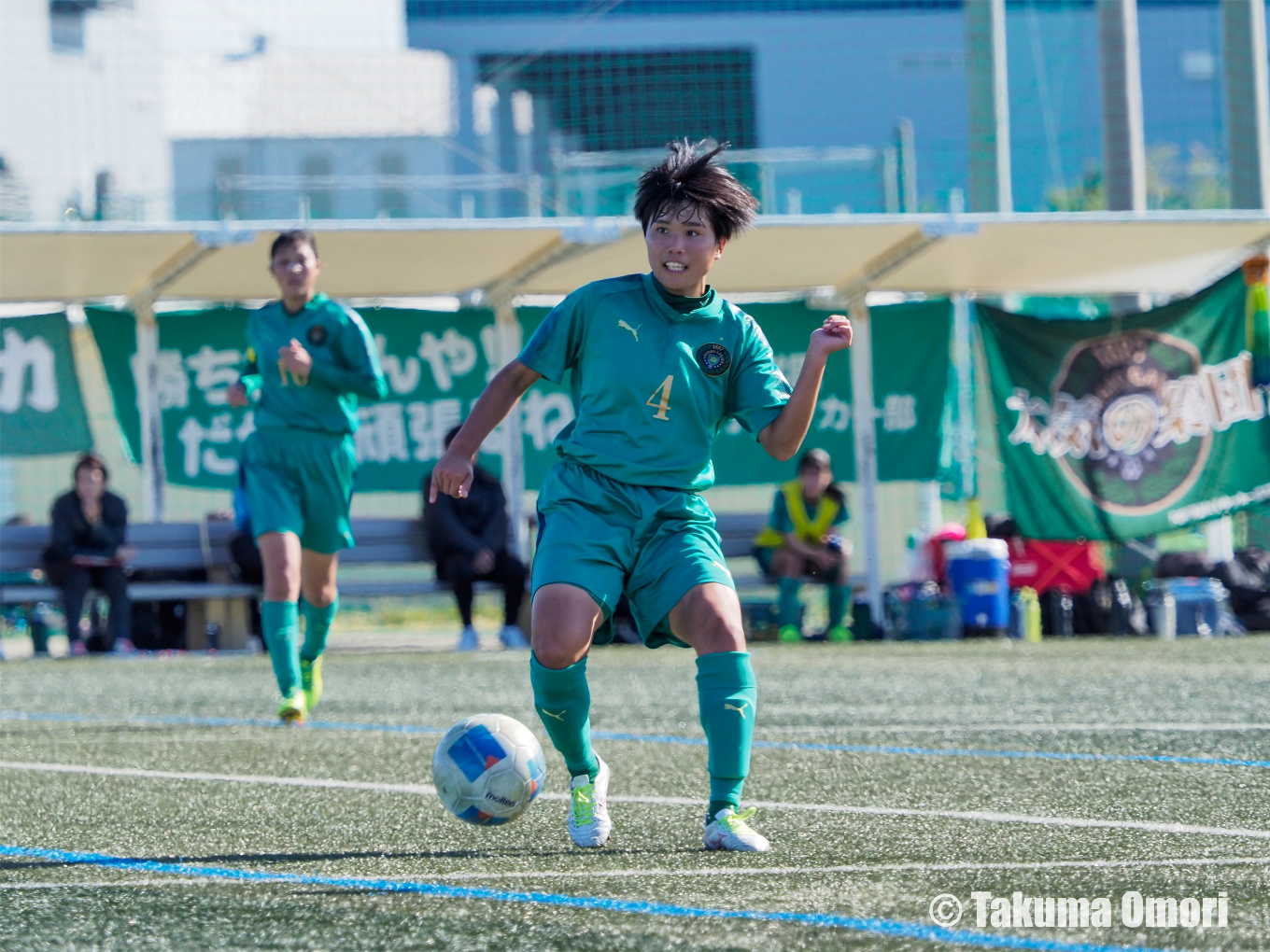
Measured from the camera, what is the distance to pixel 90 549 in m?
11.8

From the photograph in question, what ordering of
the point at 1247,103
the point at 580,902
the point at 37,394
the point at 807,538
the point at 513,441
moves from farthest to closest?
the point at 1247,103, the point at 513,441, the point at 37,394, the point at 807,538, the point at 580,902

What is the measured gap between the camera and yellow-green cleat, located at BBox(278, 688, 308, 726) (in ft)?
20.6

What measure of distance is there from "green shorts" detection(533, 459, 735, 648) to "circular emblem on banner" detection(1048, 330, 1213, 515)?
9.96m

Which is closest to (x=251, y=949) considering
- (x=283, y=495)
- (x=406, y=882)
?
(x=406, y=882)

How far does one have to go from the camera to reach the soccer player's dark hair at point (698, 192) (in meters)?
3.69

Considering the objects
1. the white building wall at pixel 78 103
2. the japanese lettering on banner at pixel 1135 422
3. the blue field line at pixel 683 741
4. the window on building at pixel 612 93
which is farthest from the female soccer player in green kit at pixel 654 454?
the white building wall at pixel 78 103

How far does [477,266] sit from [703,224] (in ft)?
30.2

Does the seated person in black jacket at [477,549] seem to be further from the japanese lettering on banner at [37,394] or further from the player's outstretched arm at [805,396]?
the player's outstretched arm at [805,396]

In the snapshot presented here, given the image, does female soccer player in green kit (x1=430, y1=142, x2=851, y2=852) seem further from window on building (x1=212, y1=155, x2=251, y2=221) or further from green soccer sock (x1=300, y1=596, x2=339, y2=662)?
window on building (x1=212, y1=155, x2=251, y2=221)

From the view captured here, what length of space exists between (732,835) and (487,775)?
56 cm

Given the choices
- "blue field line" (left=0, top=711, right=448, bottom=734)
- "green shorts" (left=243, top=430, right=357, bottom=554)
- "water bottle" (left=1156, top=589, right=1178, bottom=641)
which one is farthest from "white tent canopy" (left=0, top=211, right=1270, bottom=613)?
"green shorts" (left=243, top=430, right=357, bottom=554)

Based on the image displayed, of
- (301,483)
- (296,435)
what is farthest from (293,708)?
(296,435)

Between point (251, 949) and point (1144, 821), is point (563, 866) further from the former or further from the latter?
point (1144, 821)

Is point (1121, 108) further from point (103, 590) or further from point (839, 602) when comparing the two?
point (103, 590)
